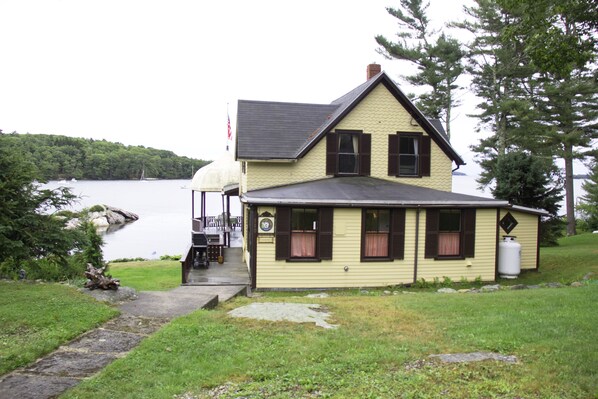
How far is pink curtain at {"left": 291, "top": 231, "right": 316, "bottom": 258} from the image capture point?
15.8 meters

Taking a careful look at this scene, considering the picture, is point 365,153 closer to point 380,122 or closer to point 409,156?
point 380,122

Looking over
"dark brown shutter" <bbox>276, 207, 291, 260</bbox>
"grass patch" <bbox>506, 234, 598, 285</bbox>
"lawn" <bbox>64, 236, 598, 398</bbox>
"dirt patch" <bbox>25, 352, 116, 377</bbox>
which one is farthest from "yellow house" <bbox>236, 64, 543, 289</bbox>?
"dirt patch" <bbox>25, 352, 116, 377</bbox>

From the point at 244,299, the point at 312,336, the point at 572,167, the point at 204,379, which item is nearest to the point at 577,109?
the point at 572,167

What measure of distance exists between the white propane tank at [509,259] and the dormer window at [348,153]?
557 cm

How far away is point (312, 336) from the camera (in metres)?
7.96

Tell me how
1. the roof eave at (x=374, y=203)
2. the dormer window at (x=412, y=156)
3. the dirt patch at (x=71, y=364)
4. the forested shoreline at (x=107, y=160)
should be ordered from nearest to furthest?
the dirt patch at (x=71, y=364) < the roof eave at (x=374, y=203) < the dormer window at (x=412, y=156) < the forested shoreline at (x=107, y=160)

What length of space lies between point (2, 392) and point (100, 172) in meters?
117

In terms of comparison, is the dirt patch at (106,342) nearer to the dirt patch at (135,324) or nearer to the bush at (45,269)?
the dirt patch at (135,324)

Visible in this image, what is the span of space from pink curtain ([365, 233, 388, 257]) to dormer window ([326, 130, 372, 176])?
11.1ft

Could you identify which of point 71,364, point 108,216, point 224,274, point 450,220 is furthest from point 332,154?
point 108,216

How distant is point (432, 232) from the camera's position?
16562 mm

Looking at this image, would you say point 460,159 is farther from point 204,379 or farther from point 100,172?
point 100,172

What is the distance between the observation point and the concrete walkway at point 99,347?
6.12 metres

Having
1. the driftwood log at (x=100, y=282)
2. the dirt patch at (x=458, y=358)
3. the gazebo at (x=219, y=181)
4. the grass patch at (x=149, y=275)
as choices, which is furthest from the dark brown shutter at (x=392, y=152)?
the dirt patch at (x=458, y=358)
